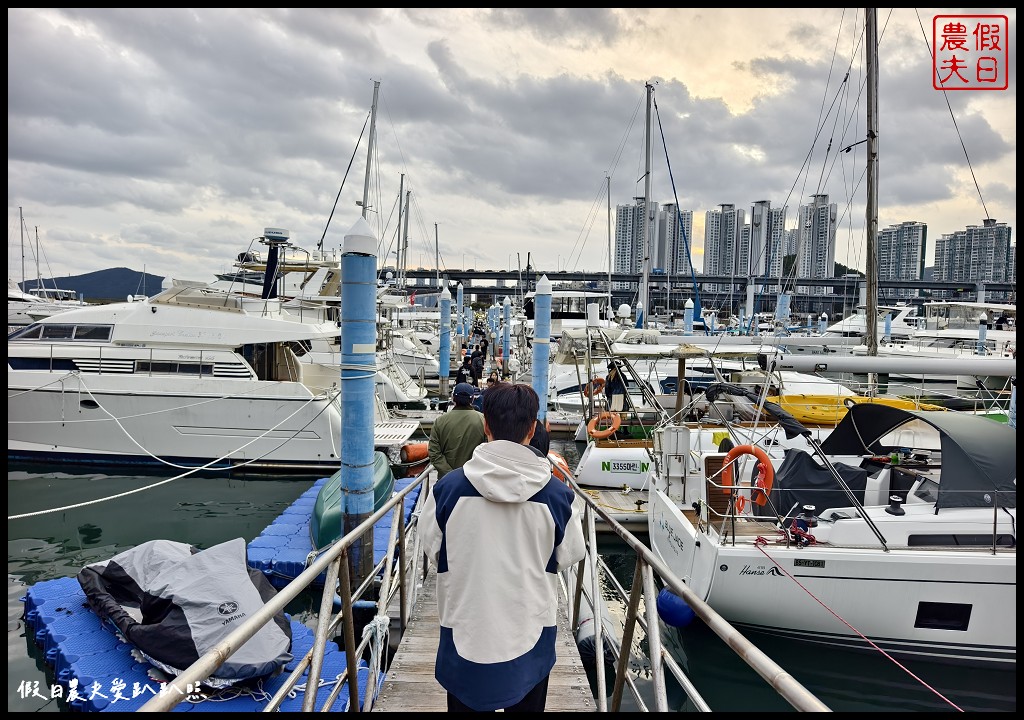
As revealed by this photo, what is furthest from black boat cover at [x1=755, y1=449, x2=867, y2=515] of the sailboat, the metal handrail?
the metal handrail

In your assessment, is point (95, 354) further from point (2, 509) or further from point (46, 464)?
point (2, 509)

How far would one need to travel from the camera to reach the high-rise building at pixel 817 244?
6431 cm

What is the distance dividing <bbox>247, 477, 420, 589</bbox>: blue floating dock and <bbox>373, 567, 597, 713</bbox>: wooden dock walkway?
124 inches

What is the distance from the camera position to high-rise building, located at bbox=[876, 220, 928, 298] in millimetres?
94250

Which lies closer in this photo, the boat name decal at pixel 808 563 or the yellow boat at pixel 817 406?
the boat name decal at pixel 808 563

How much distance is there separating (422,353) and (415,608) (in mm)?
23430

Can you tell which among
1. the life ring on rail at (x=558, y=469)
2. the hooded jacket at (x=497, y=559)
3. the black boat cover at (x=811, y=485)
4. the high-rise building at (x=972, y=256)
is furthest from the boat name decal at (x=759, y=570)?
the high-rise building at (x=972, y=256)

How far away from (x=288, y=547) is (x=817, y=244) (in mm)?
97044

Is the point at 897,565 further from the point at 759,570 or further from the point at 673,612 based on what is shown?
the point at 673,612

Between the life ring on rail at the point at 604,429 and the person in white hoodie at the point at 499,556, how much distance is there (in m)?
9.50

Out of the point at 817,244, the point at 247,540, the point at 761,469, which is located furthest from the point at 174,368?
the point at 817,244

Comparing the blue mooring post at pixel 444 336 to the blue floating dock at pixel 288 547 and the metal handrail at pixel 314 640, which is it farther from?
the metal handrail at pixel 314 640

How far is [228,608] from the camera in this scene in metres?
5.37

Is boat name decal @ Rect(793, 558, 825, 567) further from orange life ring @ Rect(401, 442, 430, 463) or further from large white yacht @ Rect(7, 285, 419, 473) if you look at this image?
large white yacht @ Rect(7, 285, 419, 473)
